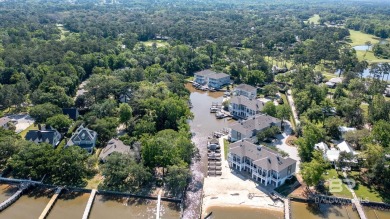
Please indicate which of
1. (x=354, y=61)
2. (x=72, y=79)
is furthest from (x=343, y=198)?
(x=354, y=61)

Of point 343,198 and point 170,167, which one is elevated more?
point 170,167

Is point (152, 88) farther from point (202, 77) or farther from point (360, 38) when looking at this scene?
point (360, 38)

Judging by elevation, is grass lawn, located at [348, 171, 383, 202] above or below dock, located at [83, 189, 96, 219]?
above

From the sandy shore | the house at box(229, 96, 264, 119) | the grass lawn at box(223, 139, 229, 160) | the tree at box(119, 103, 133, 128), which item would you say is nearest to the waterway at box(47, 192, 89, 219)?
the sandy shore

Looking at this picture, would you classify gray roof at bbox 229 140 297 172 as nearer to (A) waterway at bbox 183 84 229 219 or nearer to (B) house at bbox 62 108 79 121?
(A) waterway at bbox 183 84 229 219

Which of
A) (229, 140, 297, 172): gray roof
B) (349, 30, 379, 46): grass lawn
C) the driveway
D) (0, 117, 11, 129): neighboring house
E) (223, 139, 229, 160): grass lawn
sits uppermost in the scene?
(229, 140, 297, 172): gray roof

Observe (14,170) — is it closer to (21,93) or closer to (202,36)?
(21,93)

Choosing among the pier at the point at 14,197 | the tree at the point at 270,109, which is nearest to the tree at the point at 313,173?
the tree at the point at 270,109
